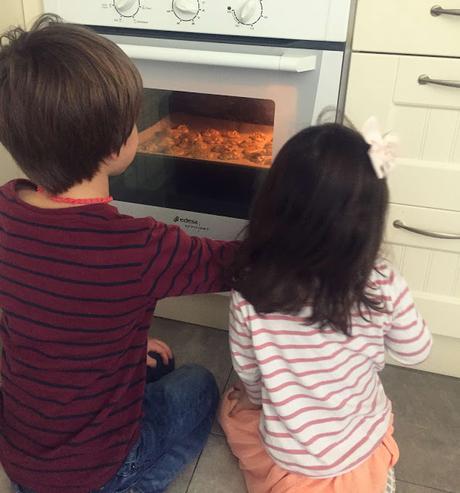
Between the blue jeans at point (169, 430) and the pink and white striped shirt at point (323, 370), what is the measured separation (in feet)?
0.58

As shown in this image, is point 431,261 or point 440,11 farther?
point 431,261

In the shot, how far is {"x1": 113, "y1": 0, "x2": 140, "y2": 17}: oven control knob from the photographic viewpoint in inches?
43.6

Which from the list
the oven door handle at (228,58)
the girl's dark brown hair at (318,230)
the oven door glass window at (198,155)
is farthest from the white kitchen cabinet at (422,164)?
the girl's dark brown hair at (318,230)

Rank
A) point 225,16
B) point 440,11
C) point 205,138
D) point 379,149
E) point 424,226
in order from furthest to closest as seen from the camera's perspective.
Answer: point 205,138 < point 424,226 < point 225,16 < point 440,11 < point 379,149

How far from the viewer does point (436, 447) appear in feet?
3.93

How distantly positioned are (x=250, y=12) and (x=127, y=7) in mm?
249

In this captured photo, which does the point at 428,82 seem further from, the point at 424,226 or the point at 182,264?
the point at 182,264

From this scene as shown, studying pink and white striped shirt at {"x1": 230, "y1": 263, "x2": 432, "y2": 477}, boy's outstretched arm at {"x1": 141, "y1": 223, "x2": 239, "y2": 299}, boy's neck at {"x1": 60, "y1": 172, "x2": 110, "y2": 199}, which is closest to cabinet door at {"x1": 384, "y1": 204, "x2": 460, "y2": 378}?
pink and white striped shirt at {"x1": 230, "y1": 263, "x2": 432, "y2": 477}

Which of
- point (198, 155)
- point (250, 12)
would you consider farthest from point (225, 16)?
point (198, 155)

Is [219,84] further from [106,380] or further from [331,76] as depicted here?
[106,380]

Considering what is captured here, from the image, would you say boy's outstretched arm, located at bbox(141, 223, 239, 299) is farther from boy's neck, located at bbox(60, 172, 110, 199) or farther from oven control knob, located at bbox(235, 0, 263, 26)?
oven control knob, located at bbox(235, 0, 263, 26)

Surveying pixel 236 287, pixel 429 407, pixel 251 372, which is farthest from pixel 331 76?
pixel 429 407

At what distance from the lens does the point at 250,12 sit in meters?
1.04

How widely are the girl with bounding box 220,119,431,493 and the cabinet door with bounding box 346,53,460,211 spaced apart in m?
0.27
